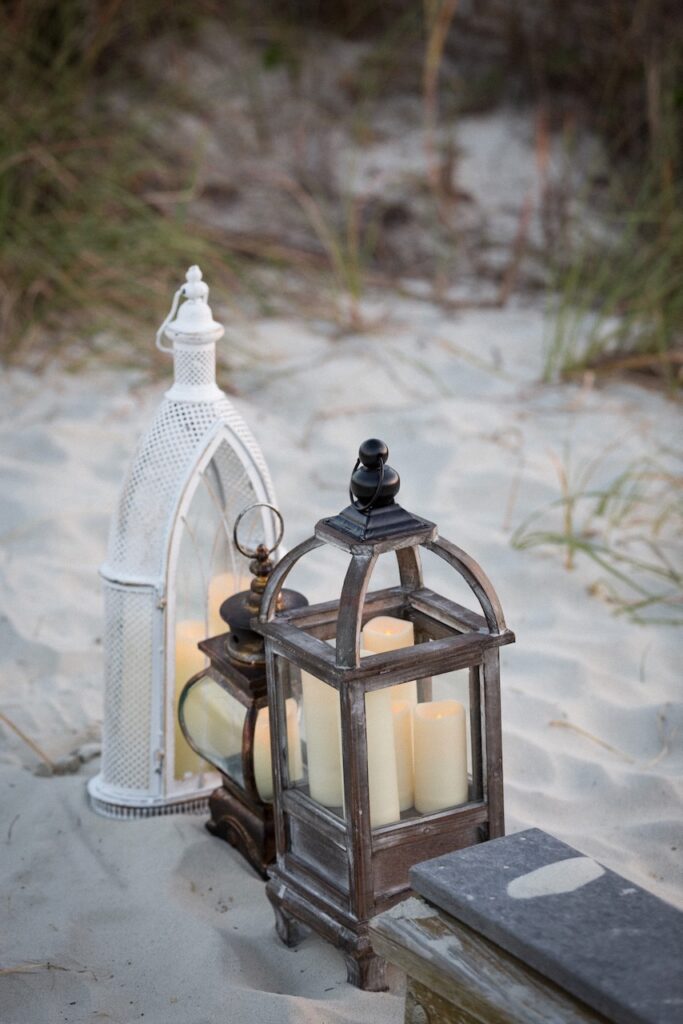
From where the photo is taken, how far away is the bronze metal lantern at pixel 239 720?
1809 mm

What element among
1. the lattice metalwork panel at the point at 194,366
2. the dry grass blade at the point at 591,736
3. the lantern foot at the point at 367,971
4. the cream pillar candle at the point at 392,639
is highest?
the lattice metalwork panel at the point at 194,366

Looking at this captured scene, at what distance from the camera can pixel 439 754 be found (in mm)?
1641

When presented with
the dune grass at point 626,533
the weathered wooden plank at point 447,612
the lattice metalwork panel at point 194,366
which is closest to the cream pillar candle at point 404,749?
the weathered wooden plank at point 447,612

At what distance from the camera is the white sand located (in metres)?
1.73

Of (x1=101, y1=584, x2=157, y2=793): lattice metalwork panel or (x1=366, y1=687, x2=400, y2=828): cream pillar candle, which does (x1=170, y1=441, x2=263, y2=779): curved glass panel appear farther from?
(x1=366, y1=687, x2=400, y2=828): cream pillar candle

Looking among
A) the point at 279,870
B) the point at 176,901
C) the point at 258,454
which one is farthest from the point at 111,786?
the point at 258,454

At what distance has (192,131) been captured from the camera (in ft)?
18.0

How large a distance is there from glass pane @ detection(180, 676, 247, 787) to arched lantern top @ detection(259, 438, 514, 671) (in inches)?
10.2

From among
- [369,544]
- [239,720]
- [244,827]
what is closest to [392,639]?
[369,544]

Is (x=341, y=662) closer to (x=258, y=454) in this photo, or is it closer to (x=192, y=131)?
(x=258, y=454)

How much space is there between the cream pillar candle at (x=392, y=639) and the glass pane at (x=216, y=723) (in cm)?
28

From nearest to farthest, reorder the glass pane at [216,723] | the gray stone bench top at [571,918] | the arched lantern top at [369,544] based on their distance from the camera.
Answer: the gray stone bench top at [571,918], the arched lantern top at [369,544], the glass pane at [216,723]

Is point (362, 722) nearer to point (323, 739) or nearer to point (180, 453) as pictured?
point (323, 739)

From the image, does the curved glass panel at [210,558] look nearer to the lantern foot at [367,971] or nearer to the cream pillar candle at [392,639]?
the cream pillar candle at [392,639]
